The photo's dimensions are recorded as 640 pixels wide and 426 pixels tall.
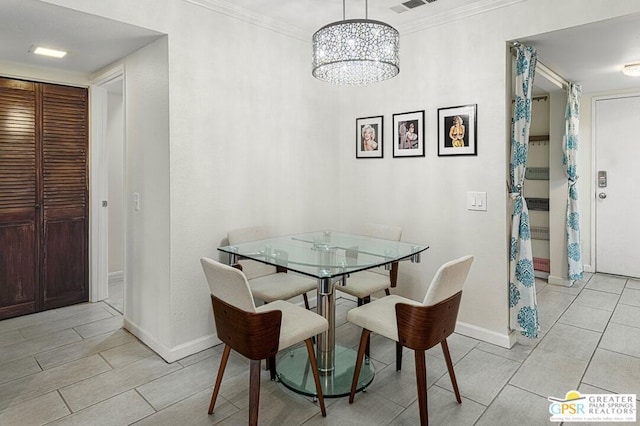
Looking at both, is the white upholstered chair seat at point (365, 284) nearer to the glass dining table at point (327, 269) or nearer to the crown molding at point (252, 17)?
the glass dining table at point (327, 269)

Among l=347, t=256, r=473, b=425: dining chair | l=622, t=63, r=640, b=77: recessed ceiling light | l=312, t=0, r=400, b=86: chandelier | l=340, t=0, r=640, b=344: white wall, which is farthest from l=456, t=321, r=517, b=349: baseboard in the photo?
l=622, t=63, r=640, b=77: recessed ceiling light

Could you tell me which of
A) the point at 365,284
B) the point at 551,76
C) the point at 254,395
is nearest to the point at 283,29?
the point at 365,284

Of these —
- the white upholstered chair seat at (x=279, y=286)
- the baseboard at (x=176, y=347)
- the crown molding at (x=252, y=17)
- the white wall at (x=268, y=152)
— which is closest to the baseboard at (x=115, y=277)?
the white wall at (x=268, y=152)

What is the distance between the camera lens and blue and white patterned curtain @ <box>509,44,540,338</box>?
2.88 meters

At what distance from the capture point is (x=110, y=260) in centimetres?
500

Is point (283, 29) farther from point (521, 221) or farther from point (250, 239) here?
point (521, 221)

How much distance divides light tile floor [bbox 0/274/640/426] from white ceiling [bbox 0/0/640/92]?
2.31 meters

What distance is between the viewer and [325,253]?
2.58m

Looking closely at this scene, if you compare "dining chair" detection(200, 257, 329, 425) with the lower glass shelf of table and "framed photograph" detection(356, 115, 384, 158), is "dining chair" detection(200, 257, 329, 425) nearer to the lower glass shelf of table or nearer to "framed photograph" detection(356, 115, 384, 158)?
the lower glass shelf of table

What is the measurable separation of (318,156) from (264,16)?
4.38 feet

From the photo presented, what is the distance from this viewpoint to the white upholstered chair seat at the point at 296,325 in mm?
2045

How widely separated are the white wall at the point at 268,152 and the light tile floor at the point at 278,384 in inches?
10.2

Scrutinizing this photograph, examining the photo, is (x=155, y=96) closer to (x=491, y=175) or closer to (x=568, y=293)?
(x=491, y=175)

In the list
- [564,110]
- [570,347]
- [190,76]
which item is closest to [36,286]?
[190,76]
